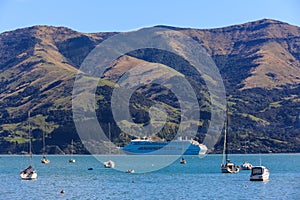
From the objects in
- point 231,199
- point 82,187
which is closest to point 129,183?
point 82,187

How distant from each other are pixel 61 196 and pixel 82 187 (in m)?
20.6

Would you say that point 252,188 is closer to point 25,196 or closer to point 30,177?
point 25,196

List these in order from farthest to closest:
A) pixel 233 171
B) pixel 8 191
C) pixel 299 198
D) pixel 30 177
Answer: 1. pixel 233 171
2. pixel 30 177
3. pixel 8 191
4. pixel 299 198

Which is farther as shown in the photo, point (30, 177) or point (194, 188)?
point (30, 177)

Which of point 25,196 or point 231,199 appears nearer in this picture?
point 231,199

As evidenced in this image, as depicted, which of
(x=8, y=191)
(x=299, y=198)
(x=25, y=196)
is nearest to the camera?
(x=299, y=198)

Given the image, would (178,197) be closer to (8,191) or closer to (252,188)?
(252,188)

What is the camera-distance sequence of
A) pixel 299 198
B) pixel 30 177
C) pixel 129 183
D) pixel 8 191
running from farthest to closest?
pixel 30 177
pixel 129 183
pixel 8 191
pixel 299 198

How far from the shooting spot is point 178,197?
113 meters

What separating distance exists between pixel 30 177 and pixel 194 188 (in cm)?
4767

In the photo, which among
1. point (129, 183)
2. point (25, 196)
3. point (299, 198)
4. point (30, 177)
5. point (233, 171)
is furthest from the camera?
point (233, 171)

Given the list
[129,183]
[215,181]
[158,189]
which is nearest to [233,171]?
[215,181]

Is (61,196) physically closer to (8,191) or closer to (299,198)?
(8,191)

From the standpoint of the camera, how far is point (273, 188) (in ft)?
424
